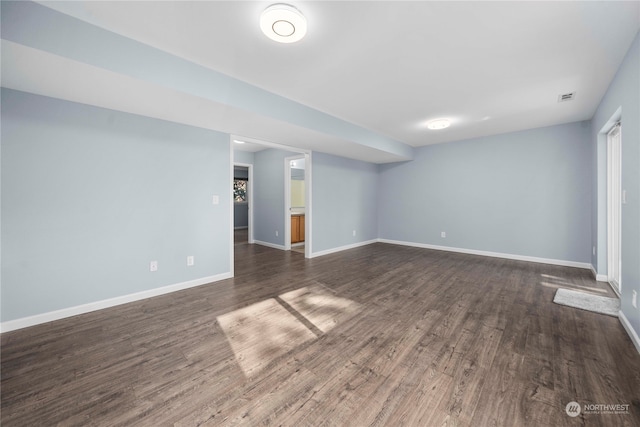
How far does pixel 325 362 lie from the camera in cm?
185

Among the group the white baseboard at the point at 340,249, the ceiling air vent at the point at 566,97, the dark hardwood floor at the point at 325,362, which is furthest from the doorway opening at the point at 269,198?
the ceiling air vent at the point at 566,97

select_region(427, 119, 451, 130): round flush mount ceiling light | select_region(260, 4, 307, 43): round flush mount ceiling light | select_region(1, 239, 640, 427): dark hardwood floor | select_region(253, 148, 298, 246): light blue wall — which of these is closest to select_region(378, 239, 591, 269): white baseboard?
select_region(1, 239, 640, 427): dark hardwood floor

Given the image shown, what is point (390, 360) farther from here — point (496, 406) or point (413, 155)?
point (413, 155)

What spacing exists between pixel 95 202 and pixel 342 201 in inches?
175

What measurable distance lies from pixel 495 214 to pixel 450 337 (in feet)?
13.0

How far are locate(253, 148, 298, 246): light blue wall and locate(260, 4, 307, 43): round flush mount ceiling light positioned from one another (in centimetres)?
384

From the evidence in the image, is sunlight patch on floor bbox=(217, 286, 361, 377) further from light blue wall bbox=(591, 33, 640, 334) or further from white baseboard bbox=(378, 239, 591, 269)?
white baseboard bbox=(378, 239, 591, 269)

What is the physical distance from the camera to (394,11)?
1761mm

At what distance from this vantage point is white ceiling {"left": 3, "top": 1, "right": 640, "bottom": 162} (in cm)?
176

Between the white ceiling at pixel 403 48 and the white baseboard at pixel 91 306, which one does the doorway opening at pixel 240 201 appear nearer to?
the white baseboard at pixel 91 306

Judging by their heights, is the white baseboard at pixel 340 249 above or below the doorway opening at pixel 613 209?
below

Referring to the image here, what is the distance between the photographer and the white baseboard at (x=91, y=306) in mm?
2318
